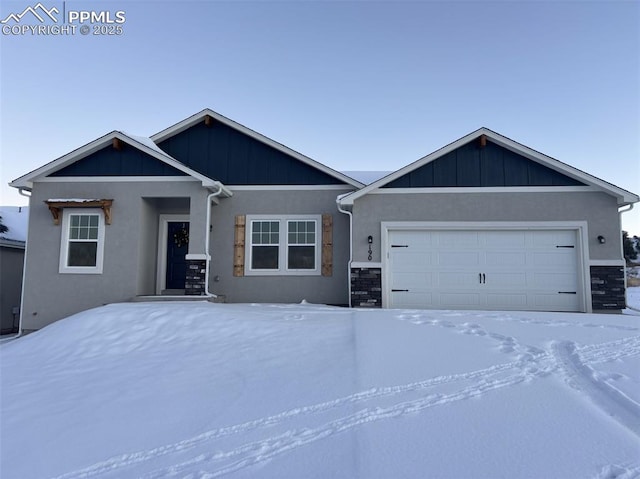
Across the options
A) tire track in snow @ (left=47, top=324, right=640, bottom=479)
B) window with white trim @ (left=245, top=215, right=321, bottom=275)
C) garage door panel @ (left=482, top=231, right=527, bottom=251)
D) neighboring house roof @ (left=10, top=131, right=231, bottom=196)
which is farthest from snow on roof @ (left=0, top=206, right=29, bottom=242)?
garage door panel @ (left=482, top=231, right=527, bottom=251)

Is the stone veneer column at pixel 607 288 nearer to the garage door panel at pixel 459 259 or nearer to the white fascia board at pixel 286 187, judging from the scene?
the garage door panel at pixel 459 259

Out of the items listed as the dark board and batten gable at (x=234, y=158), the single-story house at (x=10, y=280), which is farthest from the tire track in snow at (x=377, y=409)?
the single-story house at (x=10, y=280)

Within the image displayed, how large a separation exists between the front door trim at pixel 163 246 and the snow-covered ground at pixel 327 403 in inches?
175

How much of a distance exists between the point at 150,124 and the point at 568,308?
13.3 metres

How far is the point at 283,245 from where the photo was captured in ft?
32.7

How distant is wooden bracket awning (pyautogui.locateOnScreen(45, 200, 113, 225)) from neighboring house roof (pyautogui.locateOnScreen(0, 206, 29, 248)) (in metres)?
3.13

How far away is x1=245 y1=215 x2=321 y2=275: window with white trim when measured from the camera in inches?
391

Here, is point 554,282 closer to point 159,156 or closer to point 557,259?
point 557,259

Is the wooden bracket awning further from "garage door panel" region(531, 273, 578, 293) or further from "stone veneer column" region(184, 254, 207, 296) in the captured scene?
"garage door panel" region(531, 273, 578, 293)

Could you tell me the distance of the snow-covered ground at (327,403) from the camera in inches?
94.7

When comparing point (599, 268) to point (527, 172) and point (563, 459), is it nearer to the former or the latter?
point (527, 172)

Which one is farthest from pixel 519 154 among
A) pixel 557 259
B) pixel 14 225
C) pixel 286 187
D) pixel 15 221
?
pixel 15 221

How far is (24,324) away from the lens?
9.02m

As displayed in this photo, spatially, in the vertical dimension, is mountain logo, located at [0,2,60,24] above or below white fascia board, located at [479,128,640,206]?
above
